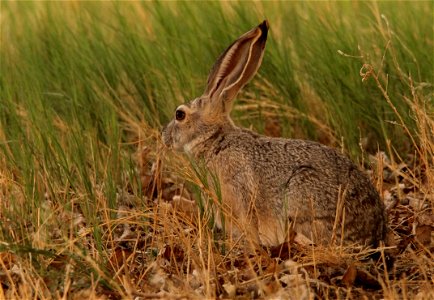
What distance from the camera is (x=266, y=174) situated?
5.35 meters

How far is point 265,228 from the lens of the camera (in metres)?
5.34

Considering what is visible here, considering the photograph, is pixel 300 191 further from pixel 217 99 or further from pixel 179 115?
pixel 179 115

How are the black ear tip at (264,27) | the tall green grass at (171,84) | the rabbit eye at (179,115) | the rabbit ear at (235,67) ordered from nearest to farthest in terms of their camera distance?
the black ear tip at (264,27), the rabbit ear at (235,67), the tall green grass at (171,84), the rabbit eye at (179,115)

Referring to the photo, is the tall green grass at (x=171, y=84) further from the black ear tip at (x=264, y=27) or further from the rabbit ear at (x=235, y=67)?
the black ear tip at (x=264, y=27)

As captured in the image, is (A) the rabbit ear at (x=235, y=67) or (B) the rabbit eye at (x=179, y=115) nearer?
(A) the rabbit ear at (x=235, y=67)

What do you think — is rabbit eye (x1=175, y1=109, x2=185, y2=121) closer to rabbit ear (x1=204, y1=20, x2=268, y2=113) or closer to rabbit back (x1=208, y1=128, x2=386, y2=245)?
rabbit ear (x1=204, y1=20, x2=268, y2=113)

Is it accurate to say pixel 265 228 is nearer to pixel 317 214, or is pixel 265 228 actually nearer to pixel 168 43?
pixel 317 214

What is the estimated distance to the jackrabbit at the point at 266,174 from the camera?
4961 mm

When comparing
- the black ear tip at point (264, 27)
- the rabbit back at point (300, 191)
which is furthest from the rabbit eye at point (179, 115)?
the black ear tip at point (264, 27)

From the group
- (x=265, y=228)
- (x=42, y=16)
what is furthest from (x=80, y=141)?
(x=42, y=16)

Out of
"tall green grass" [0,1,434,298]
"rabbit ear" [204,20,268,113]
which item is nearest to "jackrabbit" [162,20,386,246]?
"rabbit ear" [204,20,268,113]

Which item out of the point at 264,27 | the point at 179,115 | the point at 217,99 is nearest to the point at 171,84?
the point at 179,115

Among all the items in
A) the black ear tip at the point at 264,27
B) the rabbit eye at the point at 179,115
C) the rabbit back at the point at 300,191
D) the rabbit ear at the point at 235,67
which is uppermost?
the black ear tip at the point at 264,27

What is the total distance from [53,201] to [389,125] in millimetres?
2353
